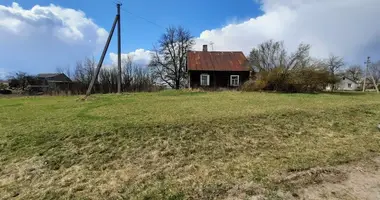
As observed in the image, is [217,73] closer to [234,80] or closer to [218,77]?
[218,77]

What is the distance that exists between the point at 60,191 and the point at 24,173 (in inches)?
44.1

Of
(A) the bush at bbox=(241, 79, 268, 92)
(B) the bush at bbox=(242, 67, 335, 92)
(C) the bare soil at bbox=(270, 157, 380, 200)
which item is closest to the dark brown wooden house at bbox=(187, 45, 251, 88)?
(A) the bush at bbox=(241, 79, 268, 92)

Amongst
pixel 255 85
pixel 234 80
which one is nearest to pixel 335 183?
pixel 255 85

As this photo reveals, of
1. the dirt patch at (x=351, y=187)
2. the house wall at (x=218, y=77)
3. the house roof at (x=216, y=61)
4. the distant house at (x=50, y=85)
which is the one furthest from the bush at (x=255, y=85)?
the distant house at (x=50, y=85)

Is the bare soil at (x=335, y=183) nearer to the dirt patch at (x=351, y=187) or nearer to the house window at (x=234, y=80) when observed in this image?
the dirt patch at (x=351, y=187)

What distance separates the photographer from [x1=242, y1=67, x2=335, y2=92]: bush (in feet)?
72.5

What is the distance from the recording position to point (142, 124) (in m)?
6.89

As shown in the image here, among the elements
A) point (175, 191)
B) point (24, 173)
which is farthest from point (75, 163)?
point (175, 191)

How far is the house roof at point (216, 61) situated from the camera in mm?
29000

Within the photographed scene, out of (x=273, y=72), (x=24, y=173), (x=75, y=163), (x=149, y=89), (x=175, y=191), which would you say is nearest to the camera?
(x=175, y=191)

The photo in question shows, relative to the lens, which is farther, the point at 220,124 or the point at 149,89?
the point at 149,89

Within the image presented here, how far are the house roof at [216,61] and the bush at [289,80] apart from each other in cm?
583

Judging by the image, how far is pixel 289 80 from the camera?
22.1 meters

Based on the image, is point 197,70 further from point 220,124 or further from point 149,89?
point 220,124
